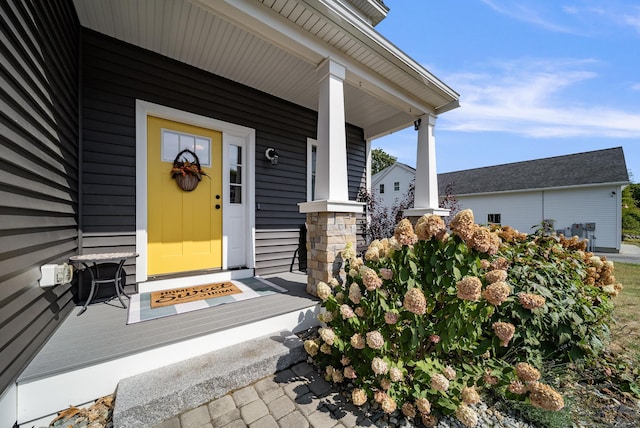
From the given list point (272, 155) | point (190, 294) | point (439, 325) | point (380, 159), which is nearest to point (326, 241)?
point (439, 325)

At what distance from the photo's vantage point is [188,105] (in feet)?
9.71

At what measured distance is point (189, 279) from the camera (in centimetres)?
286

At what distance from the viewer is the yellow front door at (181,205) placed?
2.84 metres

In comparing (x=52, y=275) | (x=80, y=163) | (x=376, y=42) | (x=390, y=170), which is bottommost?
(x=52, y=275)

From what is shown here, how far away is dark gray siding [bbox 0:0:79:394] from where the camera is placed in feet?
3.96

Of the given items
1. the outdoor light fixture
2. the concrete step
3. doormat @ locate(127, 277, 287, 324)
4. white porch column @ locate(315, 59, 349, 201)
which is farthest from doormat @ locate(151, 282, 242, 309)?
the outdoor light fixture

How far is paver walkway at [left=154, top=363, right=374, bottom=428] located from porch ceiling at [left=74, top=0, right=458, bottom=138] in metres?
2.94

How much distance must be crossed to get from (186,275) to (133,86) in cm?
220

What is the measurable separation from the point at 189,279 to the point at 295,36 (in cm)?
286

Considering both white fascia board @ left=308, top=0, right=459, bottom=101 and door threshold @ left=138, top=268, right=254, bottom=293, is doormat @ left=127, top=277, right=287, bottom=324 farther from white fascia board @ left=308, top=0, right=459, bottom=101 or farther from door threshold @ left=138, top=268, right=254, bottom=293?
white fascia board @ left=308, top=0, right=459, bottom=101

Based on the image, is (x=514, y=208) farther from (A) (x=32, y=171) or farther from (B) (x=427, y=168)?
(A) (x=32, y=171)

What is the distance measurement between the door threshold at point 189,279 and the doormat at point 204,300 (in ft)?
0.24

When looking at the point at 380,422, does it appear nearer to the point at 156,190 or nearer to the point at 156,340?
the point at 156,340

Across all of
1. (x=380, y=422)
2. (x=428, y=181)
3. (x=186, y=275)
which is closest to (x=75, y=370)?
(x=186, y=275)
